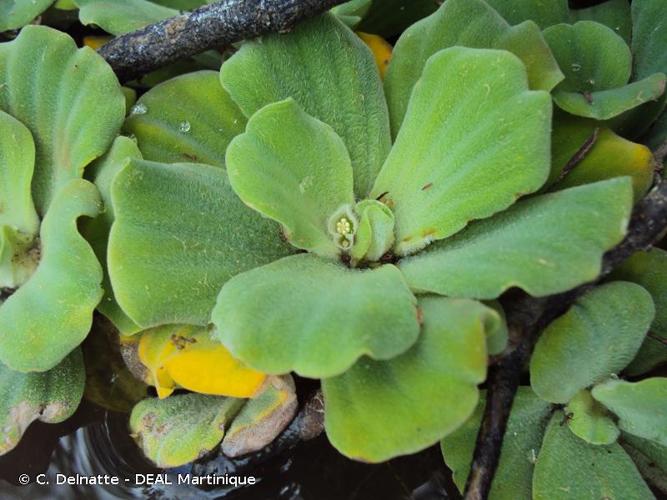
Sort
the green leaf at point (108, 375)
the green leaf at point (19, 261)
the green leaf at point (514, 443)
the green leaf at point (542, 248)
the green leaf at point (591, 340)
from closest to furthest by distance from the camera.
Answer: the green leaf at point (542, 248) → the green leaf at point (591, 340) → the green leaf at point (514, 443) → the green leaf at point (19, 261) → the green leaf at point (108, 375)

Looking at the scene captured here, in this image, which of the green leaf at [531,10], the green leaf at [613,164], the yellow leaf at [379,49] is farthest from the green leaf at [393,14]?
the green leaf at [613,164]

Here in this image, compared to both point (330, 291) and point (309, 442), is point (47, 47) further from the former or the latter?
point (309, 442)

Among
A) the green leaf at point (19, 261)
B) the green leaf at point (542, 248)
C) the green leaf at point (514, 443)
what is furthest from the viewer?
the green leaf at point (19, 261)

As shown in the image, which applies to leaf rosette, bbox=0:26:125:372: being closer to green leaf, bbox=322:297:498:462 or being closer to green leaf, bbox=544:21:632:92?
green leaf, bbox=322:297:498:462

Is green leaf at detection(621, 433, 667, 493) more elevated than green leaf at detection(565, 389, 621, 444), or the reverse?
green leaf at detection(565, 389, 621, 444)

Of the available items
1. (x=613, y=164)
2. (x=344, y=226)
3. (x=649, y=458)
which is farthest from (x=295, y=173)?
(x=649, y=458)

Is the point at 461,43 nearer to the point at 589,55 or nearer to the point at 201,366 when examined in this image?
the point at 589,55

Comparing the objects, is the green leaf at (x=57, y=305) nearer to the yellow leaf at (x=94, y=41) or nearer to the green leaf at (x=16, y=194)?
the green leaf at (x=16, y=194)

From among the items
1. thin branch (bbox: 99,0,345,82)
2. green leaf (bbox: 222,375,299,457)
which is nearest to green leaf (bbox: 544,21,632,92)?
thin branch (bbox: 99,0,345,82)
